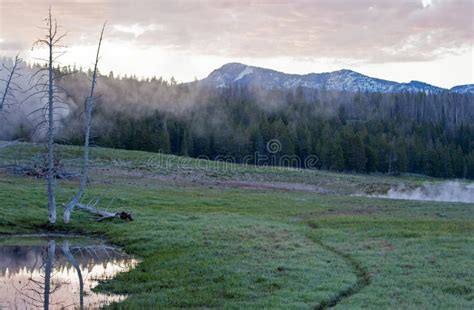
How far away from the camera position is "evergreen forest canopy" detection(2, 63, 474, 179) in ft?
358

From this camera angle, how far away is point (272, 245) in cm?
2381

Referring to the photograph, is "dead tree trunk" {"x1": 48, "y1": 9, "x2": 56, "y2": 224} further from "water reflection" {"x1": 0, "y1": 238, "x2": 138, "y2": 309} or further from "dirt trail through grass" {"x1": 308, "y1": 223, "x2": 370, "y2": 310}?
"dirt trail through grass" {"x1": 308, "y1": 223, "x2": 370, "y2": 310}

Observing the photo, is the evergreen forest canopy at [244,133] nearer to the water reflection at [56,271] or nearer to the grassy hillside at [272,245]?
the grassy hillside at [272,245]

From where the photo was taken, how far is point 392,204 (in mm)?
43469

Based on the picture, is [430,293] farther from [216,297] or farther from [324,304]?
[216,297]

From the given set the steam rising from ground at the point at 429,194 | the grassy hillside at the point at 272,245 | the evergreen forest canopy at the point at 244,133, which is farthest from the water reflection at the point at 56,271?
the evergreen forest canopy at the point at 244,133

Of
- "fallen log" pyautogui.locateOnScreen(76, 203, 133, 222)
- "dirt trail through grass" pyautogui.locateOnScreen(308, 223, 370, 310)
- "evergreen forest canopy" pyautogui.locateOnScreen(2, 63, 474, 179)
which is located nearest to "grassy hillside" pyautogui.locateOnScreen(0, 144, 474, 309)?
"dirt trail through grass" pyautogui.locateOnScreen(308, 223, 370, 310)

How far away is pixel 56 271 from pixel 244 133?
97.7 m

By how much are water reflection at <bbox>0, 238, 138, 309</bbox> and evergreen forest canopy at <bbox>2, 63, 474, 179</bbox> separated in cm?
6321

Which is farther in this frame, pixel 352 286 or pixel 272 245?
pixel 272 245

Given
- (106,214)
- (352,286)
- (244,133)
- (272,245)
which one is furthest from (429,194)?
(244,133)

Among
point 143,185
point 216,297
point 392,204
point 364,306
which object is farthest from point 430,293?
point 143,185

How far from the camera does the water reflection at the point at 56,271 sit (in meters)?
17.0

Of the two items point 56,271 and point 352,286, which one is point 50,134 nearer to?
point 56,271
